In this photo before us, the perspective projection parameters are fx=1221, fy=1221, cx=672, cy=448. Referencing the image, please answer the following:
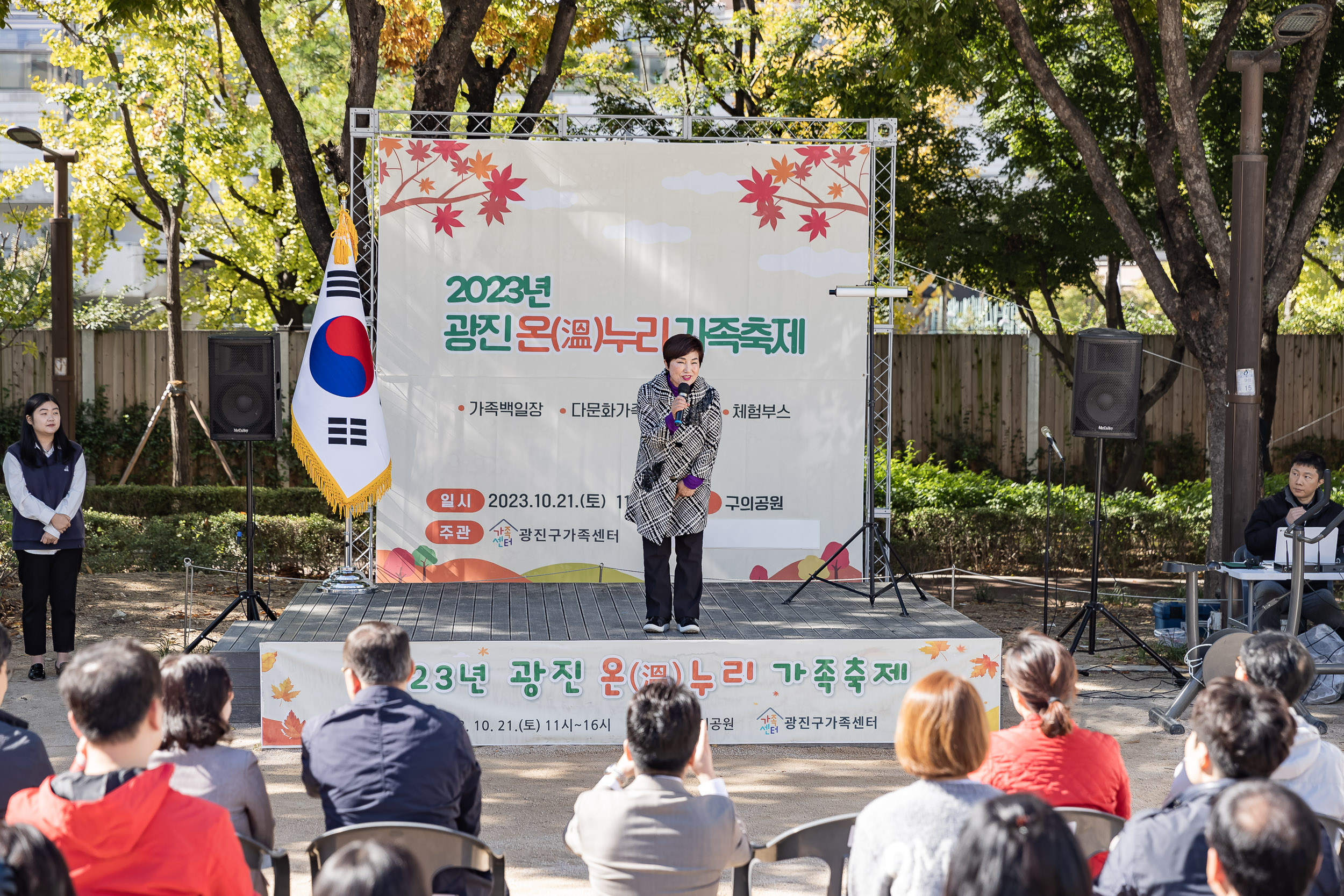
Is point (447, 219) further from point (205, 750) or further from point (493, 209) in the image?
point (205, 750)

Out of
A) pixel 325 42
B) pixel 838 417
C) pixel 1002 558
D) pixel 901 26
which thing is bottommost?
pixel 1002 558

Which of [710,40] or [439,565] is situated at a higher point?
[710,40]

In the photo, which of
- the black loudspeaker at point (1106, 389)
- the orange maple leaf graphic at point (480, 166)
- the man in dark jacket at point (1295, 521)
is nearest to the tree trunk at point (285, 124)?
the orange maple leaf graphic at point (480, 166)

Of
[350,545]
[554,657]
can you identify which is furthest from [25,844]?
[350,545]

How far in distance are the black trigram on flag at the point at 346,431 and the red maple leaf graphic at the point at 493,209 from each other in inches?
55.3

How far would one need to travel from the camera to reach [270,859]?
2.38m

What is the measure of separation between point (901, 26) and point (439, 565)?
14.1 feet

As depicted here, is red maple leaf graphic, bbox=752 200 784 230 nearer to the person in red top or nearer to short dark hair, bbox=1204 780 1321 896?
the person in red top

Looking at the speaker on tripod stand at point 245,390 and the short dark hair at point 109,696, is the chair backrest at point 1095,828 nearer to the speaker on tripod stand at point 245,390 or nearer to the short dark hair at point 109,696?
the short dark hair at point 109,696

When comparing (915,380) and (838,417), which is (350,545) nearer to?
(838,417)

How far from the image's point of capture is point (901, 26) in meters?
7.53

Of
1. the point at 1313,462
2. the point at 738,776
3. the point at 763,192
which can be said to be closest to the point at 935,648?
the point at 738,776

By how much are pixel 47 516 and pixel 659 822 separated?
4.64 metres

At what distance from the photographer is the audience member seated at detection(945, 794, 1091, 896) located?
1.58 meters
